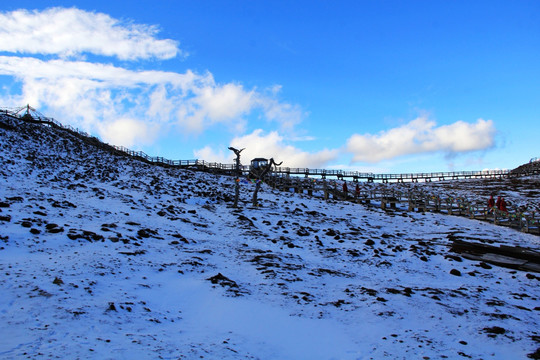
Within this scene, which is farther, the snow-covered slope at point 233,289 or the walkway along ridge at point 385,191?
the walkway along ridge at point 385,191

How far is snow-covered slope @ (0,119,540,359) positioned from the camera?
6.15 m

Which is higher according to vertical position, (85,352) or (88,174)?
(88,174)

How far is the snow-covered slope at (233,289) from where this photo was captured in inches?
242

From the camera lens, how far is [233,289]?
914cm

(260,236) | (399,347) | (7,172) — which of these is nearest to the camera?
(399,347)

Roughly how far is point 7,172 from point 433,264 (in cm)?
2545

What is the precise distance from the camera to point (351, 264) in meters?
12.9

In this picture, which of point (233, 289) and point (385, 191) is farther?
point (385, 191)

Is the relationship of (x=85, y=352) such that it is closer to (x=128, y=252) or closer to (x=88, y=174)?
(x=128, y=252)

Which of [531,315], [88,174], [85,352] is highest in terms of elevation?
[88,174]

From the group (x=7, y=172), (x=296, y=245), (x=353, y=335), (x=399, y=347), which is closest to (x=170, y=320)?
(x=353, y=335)

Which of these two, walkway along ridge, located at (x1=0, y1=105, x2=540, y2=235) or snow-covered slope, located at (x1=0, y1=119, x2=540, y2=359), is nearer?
snow-covered slope, located at (x1=0, y1=119, x2=540, y2=359)

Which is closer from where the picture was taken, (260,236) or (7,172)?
(260,236)

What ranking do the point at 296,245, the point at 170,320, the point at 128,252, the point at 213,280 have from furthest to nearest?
the point at 296,245, the point at 128,252, the point at 213,280, the point at 170,320
